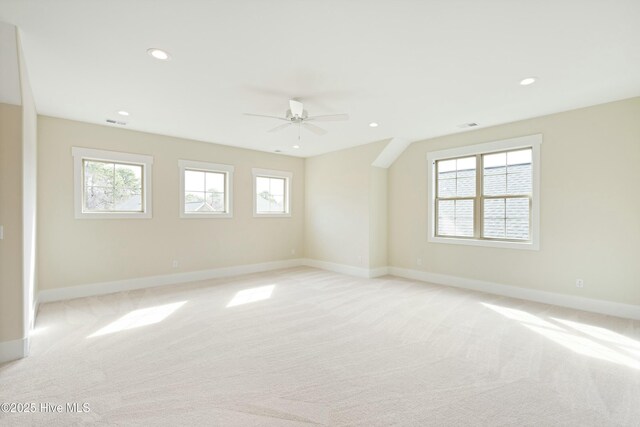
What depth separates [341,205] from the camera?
21.9 feet

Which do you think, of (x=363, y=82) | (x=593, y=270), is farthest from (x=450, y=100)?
(x=593, y=270)

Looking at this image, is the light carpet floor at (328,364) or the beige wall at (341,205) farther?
the beige wall at (341,205)

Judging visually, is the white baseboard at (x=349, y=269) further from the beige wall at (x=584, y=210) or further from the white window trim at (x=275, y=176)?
the beige wall at (x=584, y=210)

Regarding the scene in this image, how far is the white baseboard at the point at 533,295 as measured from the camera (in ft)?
12.6

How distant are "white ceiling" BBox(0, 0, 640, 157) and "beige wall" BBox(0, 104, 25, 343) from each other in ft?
2.24

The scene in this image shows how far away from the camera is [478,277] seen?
5.13 m

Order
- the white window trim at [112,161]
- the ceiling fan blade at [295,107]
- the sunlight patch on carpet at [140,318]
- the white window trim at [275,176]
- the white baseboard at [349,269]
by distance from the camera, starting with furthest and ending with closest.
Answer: the white window trim at [275,176], the white baseboard at [349,269], the white window trim at [112,161], the ceiling fan blade at [295,107], the sunlight patch on carpet at [140,318]

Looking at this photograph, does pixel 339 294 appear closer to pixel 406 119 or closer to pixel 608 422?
pixel 406 119

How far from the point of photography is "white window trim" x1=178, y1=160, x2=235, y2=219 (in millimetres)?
5668

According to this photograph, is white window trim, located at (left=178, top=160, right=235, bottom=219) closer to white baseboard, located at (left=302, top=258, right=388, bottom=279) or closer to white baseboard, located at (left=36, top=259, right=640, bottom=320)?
white baseboard, located at (left=36, top=259, right=640, bottom=320)

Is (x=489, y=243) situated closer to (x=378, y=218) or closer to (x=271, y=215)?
(x=378, y=218)

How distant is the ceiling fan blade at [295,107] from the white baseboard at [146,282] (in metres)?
3.85

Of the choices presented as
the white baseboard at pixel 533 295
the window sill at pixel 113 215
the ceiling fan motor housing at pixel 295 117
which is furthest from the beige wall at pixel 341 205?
the window sill at pixel 113 215

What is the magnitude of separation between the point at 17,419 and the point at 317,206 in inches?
231
